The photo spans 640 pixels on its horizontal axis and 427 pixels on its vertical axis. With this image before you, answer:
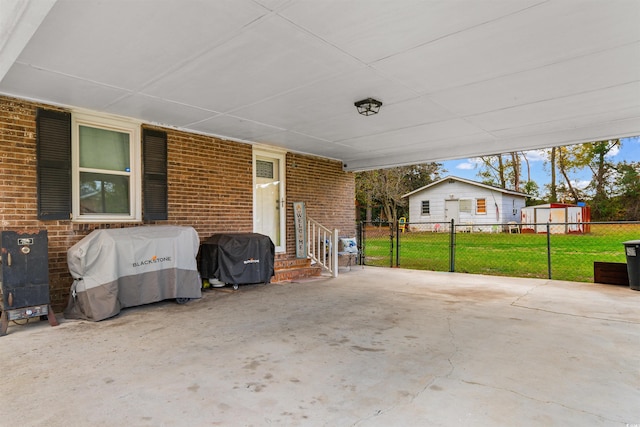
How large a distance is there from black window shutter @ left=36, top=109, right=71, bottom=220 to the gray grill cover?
709 mm

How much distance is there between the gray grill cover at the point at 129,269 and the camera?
4020mm

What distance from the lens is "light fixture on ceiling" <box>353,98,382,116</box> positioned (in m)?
4.50

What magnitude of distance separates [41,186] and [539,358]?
567 centimetres

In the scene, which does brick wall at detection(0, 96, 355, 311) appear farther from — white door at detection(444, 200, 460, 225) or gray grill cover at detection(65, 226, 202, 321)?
white door at detection(444, 200, 460, 225)

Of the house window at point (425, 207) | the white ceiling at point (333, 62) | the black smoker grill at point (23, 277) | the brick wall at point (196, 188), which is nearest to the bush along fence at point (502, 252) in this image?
the brick wall at point (196, 188)

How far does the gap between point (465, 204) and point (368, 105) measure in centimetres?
1653

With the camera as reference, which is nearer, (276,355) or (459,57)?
(276,355)

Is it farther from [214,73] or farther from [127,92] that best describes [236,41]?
[127,92]

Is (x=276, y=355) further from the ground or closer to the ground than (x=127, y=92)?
closer to the ground

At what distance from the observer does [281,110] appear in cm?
493

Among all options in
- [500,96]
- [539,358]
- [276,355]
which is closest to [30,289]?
[276,355]

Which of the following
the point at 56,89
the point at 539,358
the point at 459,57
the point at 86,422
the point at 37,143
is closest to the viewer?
the point at 86,422

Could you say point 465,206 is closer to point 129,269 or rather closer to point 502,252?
point 502,252

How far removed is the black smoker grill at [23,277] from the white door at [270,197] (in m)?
3.60
